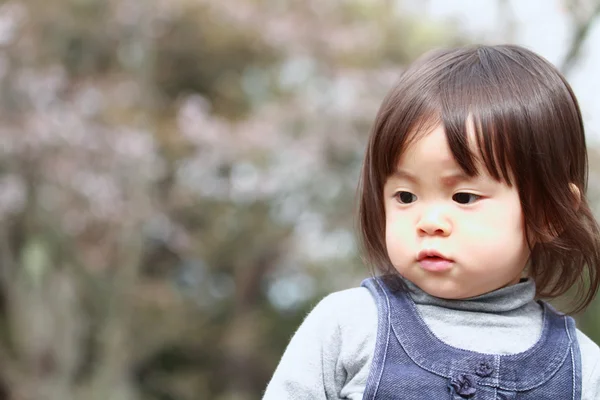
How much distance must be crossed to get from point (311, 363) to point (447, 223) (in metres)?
0.32

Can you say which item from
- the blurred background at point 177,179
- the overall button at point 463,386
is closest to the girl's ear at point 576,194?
the overall button at point 463,386

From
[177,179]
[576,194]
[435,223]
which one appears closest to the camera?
[435,223]

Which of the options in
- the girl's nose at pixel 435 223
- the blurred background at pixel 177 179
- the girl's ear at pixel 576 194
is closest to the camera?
the girl's nose at pixel 435 223

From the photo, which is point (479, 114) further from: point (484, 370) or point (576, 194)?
point (484, 370)

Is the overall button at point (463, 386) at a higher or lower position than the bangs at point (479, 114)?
lower

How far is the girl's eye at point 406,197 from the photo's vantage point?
4.89 feet

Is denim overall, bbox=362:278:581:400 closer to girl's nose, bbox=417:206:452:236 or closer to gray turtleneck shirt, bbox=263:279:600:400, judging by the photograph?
gray turtleneck shirt, bbox=263:279:600:400

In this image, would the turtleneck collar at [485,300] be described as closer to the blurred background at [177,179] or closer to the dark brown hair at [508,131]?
the dark brown hair at [508,131]

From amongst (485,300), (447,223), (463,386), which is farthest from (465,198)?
(463,386)

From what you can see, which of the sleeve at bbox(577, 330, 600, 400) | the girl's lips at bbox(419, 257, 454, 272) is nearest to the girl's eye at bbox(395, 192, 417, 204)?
the girl's lips at bbox(419, 257, 454, 272)

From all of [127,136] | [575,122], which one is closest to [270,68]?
[127,136]

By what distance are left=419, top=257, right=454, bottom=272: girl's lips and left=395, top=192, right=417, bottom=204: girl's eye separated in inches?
4.0

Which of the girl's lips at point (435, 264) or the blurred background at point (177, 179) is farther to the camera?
the blurred background at point (177, 179)

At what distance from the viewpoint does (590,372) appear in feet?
5.01
